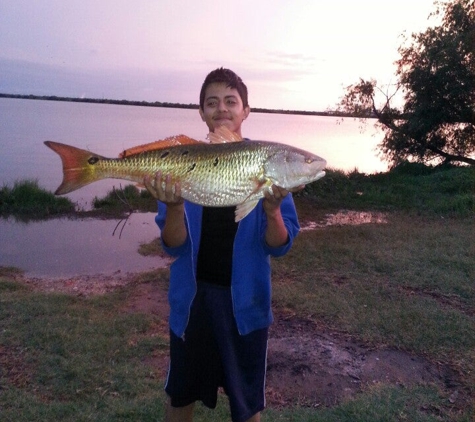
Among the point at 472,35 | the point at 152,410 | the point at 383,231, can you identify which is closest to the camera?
the point at 152,410

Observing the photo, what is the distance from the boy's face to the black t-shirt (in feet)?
1.82

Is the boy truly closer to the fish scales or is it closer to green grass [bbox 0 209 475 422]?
the fish scales

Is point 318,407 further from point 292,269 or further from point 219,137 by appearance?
point 292,269

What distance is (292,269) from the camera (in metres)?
7.34

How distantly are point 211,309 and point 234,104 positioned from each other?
1.30 m

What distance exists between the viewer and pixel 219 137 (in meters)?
2.87

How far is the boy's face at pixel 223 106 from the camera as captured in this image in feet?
10.1

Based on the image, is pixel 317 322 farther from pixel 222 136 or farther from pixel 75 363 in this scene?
pixel 222 136

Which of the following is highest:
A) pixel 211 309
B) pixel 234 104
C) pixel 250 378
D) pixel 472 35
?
pixel 472 35

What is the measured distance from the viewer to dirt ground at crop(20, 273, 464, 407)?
409cm

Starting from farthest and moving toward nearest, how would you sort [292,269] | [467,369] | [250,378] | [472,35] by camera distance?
[472,35] < [292,269] < [467,369] < [250,378]

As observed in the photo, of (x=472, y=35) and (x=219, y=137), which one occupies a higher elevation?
(x=472, y=35)

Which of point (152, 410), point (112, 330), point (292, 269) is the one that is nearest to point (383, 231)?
point (292, 269)

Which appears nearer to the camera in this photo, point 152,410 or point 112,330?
point 152,410
